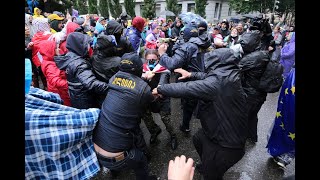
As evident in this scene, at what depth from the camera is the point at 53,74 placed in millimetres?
3391

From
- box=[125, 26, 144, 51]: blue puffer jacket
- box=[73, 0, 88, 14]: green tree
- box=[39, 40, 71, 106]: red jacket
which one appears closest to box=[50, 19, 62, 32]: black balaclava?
box=[125, 26, 144, 51]: blue puffer jacket

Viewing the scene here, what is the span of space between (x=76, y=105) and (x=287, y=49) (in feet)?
21.1

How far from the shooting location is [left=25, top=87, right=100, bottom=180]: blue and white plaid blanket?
4.75 ft

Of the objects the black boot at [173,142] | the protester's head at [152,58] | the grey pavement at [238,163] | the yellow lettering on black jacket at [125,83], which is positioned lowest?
the grey pavement at [238,163]

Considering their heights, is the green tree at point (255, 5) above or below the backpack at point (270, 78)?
above

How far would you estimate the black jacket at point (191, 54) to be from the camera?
11.3 feet

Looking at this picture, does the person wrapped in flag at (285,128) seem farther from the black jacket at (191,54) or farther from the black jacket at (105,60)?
the black jacket at (105,60)

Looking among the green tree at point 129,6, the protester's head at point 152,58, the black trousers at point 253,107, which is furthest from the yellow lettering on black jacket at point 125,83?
the green tree at point 129,6

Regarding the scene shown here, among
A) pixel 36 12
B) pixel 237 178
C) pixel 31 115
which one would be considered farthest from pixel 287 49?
pixel 36 12

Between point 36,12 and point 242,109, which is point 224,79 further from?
point 36,12

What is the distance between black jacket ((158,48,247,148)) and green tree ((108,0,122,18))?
32.6 m

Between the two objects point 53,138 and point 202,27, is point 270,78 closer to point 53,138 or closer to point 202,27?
point 202,27
